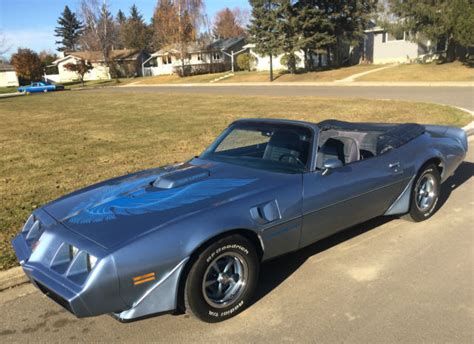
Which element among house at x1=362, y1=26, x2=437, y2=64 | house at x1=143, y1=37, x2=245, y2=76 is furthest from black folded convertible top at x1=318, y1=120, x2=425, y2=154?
house at x1=143, y1=37, x2=245, y2=76

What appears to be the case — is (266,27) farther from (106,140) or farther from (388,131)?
(388,131)

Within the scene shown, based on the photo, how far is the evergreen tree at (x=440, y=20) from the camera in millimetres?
29125

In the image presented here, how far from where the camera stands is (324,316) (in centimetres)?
309

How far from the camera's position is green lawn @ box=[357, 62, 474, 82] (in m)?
29.1

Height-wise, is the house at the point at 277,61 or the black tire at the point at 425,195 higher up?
the house at the point at 277,61

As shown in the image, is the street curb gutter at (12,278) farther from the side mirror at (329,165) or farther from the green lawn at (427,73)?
the green lawn at (427,73)

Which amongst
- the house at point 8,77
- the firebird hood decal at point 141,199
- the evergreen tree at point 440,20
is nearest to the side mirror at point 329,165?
the firebird hood decal at point 141,199

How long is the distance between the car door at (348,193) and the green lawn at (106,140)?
285cm

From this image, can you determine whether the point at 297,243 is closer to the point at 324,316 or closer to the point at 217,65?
the point at 324,316

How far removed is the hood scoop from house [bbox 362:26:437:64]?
1542 inches

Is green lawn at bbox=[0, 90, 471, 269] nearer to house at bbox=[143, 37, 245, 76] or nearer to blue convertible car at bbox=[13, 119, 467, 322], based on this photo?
blue convertible car at bbox=[13, 119, 467, 322]

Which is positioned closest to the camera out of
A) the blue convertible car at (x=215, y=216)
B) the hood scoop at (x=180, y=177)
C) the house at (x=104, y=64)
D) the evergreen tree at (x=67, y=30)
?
the blue convertible car at (x=215, y=216)

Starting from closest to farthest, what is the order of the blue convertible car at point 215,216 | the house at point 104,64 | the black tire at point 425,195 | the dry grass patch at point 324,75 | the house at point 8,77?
the blue convertible car at point 215,216
the black tire at point 425,195
the dry grass patch at point 324,75
the house at point 104,64
the house at point 8,77

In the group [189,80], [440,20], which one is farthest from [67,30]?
[440,20]
